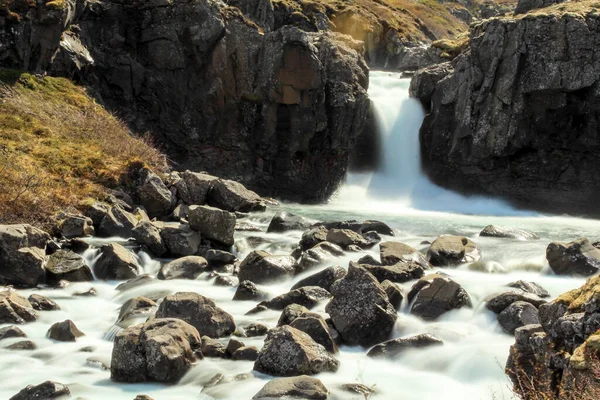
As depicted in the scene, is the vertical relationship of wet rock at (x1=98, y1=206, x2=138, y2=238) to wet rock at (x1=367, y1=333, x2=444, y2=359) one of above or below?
below

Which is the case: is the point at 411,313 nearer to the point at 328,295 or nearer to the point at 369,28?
the point at 328,295

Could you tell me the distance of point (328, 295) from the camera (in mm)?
14320

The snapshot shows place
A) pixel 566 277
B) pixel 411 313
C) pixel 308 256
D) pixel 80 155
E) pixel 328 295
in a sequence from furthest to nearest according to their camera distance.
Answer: pixel 80 155, pixel 308 256, pixel 566 277, pixel 328 295, pixel 411 313

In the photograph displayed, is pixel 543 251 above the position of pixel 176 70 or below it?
below

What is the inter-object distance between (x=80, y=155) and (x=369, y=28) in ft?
181

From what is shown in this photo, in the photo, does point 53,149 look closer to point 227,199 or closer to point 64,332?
point 227,199

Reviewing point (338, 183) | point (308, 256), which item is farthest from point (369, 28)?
point (308, 256)

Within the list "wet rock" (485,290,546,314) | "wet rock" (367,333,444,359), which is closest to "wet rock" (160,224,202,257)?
"wet rock" (367,333,444,359)

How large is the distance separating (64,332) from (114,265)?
4.91 meters

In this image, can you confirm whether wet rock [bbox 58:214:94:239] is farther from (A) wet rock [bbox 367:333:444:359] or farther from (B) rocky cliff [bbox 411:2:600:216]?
(B) rocky cliff [bbox 411:2:600:216]

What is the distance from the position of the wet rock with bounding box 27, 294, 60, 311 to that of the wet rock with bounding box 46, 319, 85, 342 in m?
1.78

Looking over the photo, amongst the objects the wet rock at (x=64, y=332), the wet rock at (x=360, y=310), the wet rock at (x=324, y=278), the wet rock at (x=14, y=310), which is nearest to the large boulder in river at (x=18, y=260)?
the wet rock at (x=14, y=310)

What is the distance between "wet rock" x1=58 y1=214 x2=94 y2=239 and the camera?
19391 mm

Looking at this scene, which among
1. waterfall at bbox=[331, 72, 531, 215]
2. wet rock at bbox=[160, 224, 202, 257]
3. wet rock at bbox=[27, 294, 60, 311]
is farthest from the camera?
waterfall at bbox=[331, 72, 531, 215]
